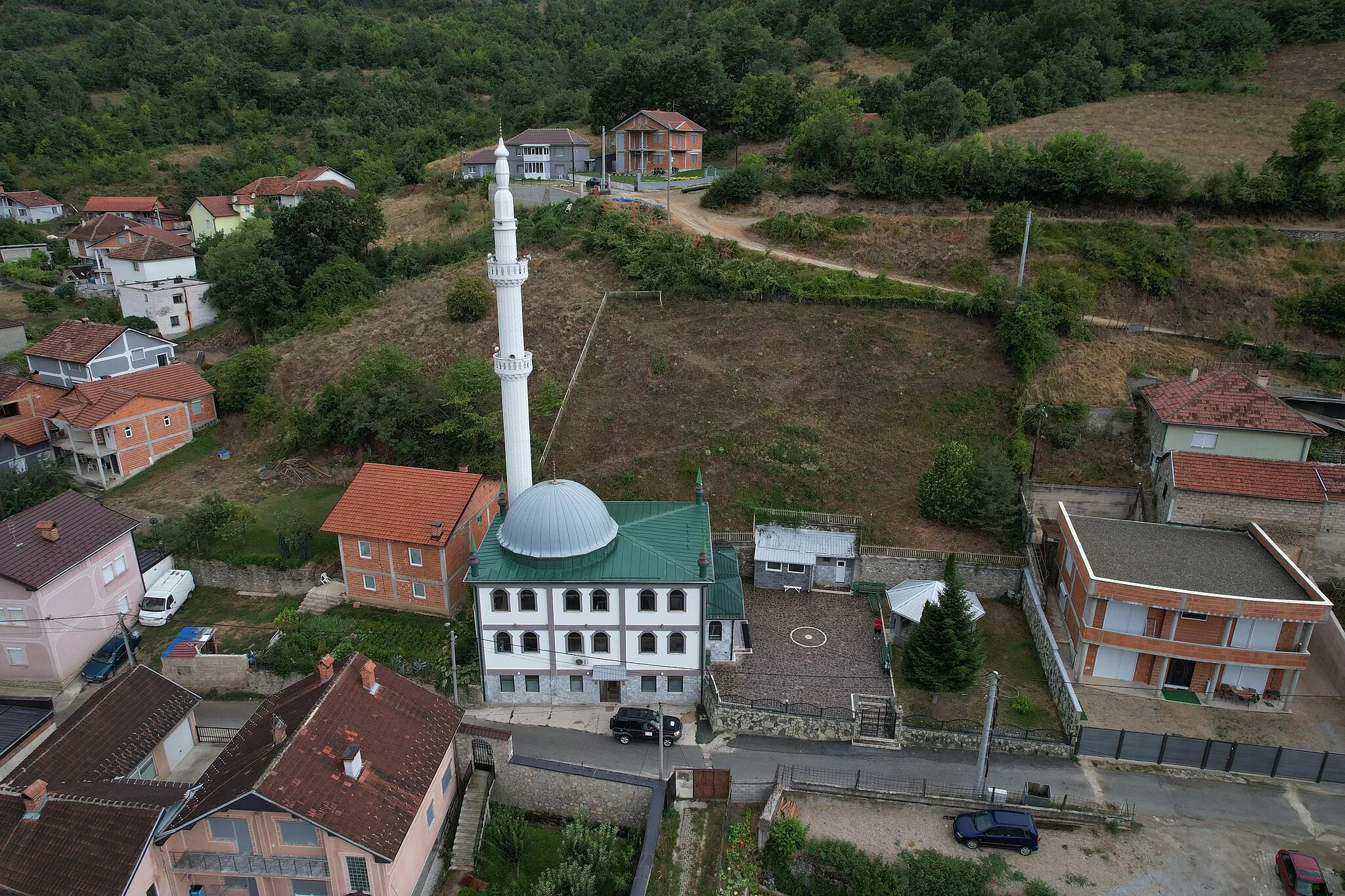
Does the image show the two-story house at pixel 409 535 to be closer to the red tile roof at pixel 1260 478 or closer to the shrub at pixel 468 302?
the shrub at pixel 468 302

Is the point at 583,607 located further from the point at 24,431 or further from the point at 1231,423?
the point at 24,431

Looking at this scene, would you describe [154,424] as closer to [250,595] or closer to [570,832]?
[250,595]

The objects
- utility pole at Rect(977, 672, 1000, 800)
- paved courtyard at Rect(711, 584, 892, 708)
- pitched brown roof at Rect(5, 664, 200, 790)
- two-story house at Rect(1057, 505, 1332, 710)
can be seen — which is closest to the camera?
pitched brown roof at Rect(5, 664, 200, 790)


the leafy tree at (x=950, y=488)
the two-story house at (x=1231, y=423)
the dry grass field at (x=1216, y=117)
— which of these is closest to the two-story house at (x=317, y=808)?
the leafy tree at (x=950, y=488)

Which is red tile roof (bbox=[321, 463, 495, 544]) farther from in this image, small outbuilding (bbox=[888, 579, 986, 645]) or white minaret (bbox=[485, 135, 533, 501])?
small outbuilding (bbox=[888, 579, 986, 645])

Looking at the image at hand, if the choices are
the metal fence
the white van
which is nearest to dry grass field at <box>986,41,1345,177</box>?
the metal fence

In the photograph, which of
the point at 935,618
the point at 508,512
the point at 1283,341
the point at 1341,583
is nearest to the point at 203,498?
the point at 508,512
